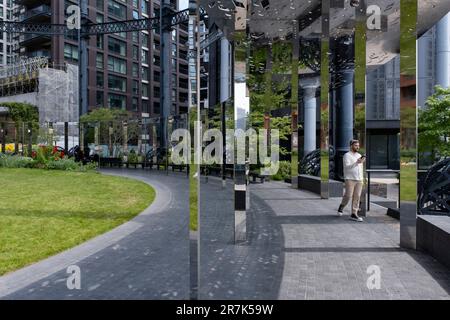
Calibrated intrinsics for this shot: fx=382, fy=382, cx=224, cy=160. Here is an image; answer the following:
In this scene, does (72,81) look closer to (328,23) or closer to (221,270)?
(328,23)

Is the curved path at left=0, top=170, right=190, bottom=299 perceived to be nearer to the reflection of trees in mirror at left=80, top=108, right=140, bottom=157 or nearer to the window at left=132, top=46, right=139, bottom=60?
the reflection of trees in mirror at left=80, top=108, right=140, bottom=157

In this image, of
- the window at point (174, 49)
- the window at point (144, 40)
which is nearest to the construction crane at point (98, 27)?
the window at point (144, 40)

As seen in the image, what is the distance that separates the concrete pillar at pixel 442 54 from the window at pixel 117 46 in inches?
2200

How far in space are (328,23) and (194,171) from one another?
7630 millimetres

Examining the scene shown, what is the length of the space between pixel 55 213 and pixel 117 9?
214ft

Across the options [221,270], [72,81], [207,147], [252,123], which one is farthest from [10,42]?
[221,270]

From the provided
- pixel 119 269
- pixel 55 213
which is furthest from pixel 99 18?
pixel 119 269

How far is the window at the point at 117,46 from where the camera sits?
6588 centimetres

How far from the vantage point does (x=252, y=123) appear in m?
19.2

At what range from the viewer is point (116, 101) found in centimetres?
6681

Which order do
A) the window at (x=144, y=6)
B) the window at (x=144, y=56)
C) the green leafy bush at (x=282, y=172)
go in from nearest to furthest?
the green leafy bush at (x=282, y=172) → the window at (x=144, y=6) → the window at (x=144, y=56)

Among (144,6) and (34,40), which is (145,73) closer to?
(144,6)

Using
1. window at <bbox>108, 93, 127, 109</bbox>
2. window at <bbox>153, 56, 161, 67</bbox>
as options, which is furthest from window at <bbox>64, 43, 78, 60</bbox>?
window at <bbox>153, 56, 161, 67</bbox>

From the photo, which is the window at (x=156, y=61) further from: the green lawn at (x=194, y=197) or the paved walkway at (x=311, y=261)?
the green lawn at (x=194, y=197)
